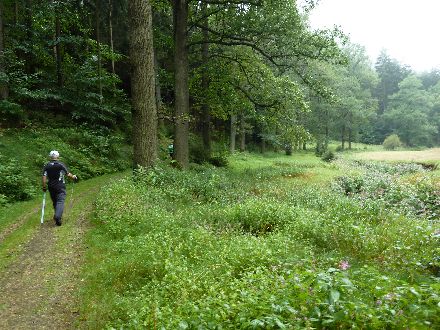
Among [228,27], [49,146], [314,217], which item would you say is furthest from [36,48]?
[314,217]

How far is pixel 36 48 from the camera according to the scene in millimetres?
22297

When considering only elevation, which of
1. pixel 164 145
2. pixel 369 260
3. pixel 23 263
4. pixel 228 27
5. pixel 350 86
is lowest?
pixel 23 263

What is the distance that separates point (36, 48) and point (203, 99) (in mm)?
11163

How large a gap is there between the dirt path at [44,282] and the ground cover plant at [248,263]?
31cm

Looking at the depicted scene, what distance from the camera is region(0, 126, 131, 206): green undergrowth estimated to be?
1312 cm

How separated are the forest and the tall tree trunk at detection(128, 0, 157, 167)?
43 millimetres

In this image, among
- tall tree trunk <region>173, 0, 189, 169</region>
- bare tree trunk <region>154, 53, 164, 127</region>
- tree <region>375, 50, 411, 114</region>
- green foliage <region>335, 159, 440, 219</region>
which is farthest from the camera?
tree <region>375, 50, 411, 114</region>

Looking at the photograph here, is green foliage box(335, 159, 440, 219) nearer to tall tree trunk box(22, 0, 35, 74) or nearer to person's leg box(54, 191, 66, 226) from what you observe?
person's leg box(54, 191, 66, 226)

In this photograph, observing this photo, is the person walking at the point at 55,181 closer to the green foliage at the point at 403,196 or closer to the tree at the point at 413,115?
the green foliage at the point at 403,196

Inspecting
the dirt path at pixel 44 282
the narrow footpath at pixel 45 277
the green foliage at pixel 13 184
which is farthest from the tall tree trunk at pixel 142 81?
the green foliage at pixel 13 184

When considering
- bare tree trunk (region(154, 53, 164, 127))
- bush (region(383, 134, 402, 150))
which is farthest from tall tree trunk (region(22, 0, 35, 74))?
bush (region(383, 134, 402, 150))

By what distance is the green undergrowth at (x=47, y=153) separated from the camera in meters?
13.1

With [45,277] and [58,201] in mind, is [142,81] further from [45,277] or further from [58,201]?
[45,277]

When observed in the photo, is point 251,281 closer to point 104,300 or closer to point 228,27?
point 104,300
